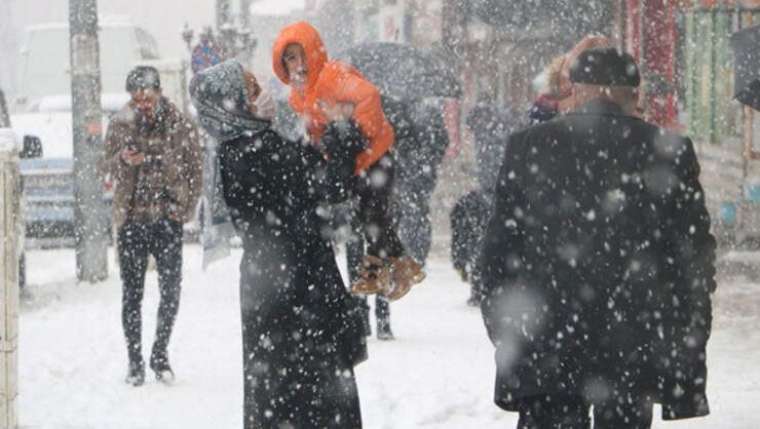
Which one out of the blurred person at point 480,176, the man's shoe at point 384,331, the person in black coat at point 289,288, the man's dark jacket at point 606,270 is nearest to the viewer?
the man's dark jacket at point 606,270

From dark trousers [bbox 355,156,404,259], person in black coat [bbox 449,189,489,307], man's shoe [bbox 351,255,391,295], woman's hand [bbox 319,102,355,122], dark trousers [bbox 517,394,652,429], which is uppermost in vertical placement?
woman's hand [bbox 319,102,355,122]

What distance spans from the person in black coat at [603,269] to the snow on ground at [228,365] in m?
2.83

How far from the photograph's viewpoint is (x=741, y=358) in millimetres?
9617

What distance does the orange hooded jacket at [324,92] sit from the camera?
5.93m

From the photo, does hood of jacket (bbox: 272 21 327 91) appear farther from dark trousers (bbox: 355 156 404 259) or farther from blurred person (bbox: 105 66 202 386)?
blurred person (bbox: 105 66 202 386)

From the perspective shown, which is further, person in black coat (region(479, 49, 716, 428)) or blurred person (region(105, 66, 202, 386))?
blurred person (region(105, 66, 202, 386))

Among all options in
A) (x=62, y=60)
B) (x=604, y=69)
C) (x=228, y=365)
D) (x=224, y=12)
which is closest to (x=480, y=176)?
(x=228, y=365)

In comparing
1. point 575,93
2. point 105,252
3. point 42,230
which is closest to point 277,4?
point 42,230

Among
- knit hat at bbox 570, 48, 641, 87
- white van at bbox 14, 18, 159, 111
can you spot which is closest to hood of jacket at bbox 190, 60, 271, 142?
knit hat at bbox 570, 48, 641, 87

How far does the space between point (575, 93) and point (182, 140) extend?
4.39m

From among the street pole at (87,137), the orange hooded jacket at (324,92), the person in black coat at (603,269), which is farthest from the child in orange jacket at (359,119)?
the street pole at (87,137)

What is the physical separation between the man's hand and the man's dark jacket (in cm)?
441

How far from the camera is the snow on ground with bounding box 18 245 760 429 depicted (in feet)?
25.2

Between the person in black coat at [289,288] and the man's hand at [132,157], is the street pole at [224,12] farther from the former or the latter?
the person in black coat at [289,288]
